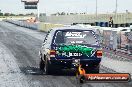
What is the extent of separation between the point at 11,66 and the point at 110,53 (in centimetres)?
833

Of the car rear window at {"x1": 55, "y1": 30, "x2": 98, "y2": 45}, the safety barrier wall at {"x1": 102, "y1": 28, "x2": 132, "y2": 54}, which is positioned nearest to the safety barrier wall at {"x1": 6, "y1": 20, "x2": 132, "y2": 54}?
the safety barrier wall at {"x1": 102, "y1": 28, "x2": 132, "y2": 54}

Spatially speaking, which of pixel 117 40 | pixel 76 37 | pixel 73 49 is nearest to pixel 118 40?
pixel 117 40

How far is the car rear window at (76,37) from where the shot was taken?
45.8 feet

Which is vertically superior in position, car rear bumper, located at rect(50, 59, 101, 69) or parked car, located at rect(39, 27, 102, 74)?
parked car, located at rect(39, 27, 102, 74)

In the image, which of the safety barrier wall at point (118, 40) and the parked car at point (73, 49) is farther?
the safety barrier wall at point (118, 40)

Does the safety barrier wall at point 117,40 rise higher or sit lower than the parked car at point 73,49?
lower

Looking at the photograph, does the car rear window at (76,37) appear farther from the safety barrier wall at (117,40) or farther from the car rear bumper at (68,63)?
the safety barrier wall at (117,40)

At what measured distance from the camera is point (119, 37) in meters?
24.0

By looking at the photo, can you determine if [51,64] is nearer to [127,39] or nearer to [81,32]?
[81,32]

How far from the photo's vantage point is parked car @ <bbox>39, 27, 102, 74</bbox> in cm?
1388

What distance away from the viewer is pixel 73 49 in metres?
13.8

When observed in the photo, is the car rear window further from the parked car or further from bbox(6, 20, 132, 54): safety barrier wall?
bbox(6, 20, 132, 54): safety barrier wall

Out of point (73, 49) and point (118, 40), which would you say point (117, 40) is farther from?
point (73, 49)

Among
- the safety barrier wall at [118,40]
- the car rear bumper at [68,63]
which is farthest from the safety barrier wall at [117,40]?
the car rear bumper at [68,63]
